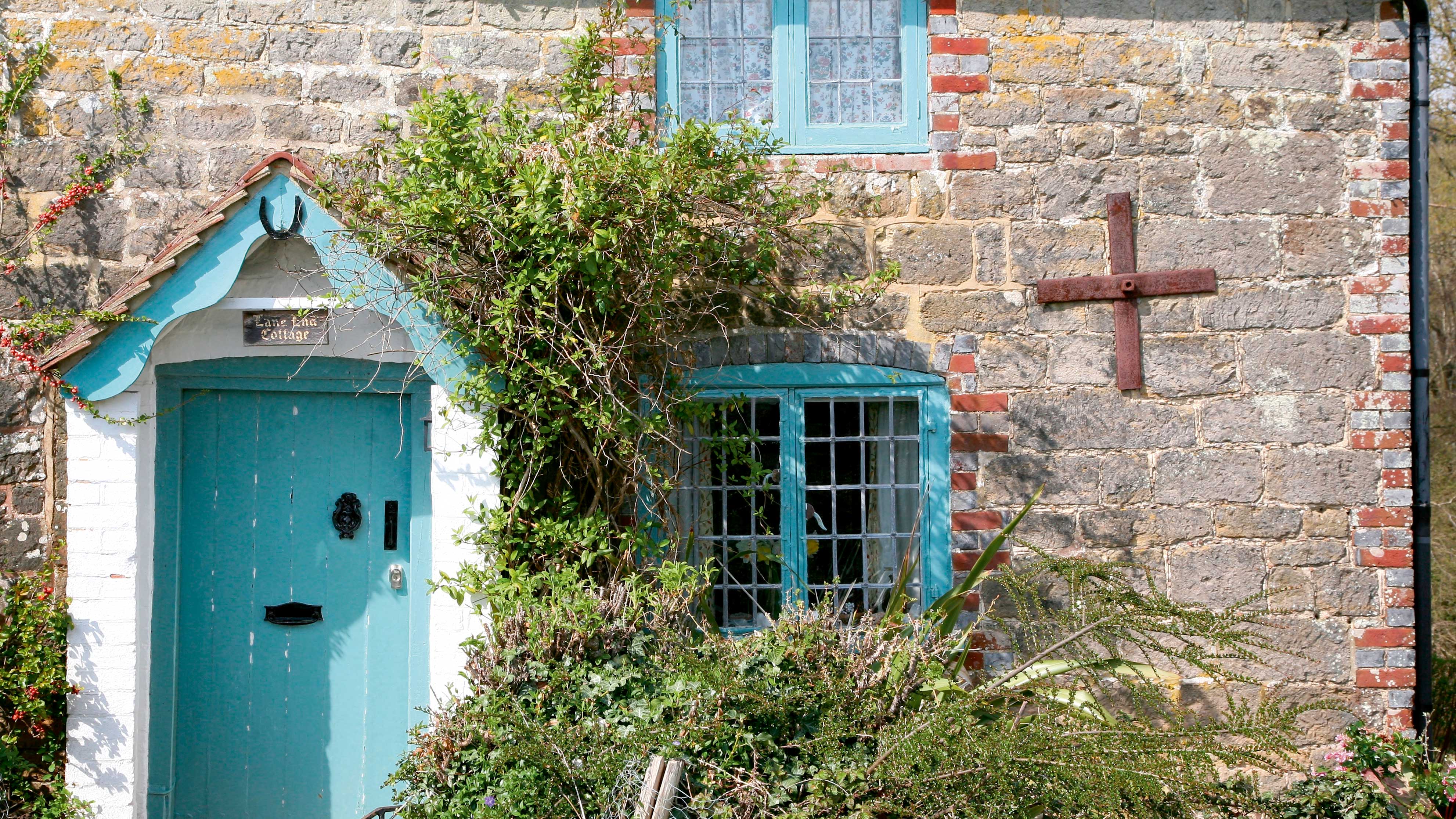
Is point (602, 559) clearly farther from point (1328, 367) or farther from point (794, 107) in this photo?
point (1328, 367)

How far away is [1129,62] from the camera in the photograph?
509 cm

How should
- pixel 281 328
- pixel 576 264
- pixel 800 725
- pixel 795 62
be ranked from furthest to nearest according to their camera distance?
pixel 795 62 → pixel 281 328 → pixel 576 264 → pixel 800 725

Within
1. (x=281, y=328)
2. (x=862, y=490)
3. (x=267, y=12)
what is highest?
(x=267, y=12)

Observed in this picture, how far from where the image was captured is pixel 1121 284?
499 centimetres

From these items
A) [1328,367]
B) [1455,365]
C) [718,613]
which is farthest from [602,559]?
[1455,365]

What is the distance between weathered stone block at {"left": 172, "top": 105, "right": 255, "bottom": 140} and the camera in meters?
4.90

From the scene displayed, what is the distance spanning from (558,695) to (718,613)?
4.02 feet

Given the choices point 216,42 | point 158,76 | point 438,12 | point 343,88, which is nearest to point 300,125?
point 343,88

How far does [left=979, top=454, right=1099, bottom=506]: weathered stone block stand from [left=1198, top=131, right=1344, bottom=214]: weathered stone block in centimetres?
141

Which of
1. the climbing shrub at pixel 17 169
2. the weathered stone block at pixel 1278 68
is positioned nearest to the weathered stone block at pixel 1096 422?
the weathered stone block at pixel 1278 68

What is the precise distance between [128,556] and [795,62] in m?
3.69

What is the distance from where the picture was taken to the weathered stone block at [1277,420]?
5.01 meters

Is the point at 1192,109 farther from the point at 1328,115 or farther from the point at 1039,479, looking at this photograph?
the point at 1039,479

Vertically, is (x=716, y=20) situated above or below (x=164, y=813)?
above
